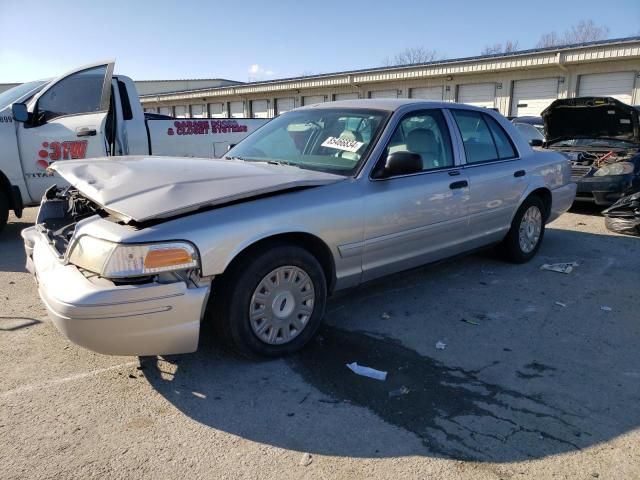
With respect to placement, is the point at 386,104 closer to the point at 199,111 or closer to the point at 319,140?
the point at 319,140

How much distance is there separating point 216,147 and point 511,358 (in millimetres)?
6323

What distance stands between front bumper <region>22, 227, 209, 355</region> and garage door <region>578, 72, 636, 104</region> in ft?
59.4

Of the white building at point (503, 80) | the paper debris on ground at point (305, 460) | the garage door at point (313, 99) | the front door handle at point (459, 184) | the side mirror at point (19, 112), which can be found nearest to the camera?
the paper debris on ground at point (305, 460)

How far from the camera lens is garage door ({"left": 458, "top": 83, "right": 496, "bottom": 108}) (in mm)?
21534

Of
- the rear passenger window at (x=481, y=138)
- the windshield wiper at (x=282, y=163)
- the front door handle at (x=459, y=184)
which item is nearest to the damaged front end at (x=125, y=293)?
the windshield wiper at (x=282, y=163)

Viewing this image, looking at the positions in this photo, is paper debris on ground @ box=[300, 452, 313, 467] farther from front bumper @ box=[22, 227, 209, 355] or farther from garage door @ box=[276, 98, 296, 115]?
garage door @ box=[276, 98, 296, 115]

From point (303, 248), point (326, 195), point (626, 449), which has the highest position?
point (326, 195)

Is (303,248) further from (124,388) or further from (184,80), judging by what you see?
(184,80)

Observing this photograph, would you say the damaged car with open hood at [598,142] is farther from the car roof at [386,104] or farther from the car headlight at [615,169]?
the car roof at [386,104]

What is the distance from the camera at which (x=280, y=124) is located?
478 cm

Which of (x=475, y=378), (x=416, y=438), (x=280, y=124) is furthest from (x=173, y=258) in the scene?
(x=280, y=124)

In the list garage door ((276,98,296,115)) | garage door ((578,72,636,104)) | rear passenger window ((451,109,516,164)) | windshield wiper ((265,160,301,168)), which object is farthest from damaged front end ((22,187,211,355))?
garage door ((276,98,296,115))

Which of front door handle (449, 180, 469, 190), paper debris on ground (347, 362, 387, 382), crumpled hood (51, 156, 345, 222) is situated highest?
crumpled hood (51, 156, 345, 222)

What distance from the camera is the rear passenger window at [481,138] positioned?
479 cm
